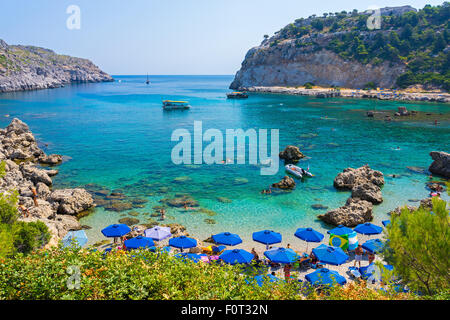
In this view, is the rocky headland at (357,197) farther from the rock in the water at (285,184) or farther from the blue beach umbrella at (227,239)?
the blue beach umbrella at (227,239)

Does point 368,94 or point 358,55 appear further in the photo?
point 358,55

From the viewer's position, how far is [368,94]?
4835 inches

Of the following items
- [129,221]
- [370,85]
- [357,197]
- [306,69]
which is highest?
Result: [306,69]

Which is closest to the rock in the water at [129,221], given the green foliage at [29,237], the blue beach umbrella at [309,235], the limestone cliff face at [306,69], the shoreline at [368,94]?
the green foliage at [29,237]

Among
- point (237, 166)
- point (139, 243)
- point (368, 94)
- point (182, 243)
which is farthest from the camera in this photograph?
point (368, 94)

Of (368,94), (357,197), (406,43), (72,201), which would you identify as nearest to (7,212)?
(72,201)

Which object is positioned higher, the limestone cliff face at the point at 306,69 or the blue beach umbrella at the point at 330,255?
the limestone cliff face at the point at 306,69

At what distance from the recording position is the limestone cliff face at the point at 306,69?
137 m

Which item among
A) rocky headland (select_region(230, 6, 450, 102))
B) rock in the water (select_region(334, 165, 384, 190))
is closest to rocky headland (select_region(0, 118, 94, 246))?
rock in the water (select_region(334, 165, 384, 190))

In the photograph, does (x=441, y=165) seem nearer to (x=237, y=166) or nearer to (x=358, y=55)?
(x=237, y=166)

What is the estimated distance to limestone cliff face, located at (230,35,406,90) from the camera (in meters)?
137

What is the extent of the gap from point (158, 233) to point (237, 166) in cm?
2278

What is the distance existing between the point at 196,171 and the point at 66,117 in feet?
206
